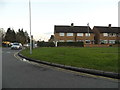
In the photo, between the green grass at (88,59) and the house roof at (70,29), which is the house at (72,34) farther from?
the green grass at (88,59)

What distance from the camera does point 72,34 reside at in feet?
169

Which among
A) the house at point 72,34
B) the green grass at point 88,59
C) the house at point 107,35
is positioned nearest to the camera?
the green grass at point 88,59

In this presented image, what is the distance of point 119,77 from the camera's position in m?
5.90

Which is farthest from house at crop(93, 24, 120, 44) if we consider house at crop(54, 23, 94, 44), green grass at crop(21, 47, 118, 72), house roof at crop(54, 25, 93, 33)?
green grass at crop(21, 47, 118, 72)

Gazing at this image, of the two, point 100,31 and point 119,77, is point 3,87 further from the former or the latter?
point 100,31

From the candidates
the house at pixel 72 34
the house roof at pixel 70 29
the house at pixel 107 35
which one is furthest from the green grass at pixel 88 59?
the house at pixel 107 35

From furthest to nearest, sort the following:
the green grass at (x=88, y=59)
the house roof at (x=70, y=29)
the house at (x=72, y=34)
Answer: the house roof at (x=70, y=29) < the house at (x=72, y=34) < the green grass at (x=88, y=59)

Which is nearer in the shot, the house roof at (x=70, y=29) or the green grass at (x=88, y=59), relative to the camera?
the green grass at (x=88, y=59)

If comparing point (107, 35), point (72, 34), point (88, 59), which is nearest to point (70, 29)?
point (72, 34)

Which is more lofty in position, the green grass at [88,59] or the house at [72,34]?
the house at [72,34]

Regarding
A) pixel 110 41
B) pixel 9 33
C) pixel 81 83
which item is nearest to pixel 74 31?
pixel 110 41

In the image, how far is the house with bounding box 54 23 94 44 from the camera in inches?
1994

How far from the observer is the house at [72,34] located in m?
50.7

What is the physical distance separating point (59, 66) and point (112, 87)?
407 centimetres
